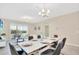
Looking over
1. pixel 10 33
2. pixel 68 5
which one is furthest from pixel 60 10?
pixel 10 33

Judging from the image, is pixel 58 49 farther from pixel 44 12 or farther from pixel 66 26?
pixel 44 12

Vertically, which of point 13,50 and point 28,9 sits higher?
point 28,9

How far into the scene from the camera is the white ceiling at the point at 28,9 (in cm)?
209

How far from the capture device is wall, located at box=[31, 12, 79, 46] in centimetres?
213

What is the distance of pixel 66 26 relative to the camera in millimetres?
2164

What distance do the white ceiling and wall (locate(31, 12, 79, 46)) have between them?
11 cm

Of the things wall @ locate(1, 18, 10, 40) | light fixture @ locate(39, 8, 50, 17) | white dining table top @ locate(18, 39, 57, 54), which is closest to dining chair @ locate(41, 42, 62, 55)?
white dining table top @ locate(18, 39, 57, 54)

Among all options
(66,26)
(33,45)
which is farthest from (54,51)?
(66,26)


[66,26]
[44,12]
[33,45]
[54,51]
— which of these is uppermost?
[44,12]

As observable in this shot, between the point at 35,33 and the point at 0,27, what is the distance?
0.71 meters

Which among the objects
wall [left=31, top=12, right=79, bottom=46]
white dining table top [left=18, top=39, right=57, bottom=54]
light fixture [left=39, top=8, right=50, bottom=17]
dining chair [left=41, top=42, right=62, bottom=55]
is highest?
light fixture [left=39, top=8, right=50, bottom=17]

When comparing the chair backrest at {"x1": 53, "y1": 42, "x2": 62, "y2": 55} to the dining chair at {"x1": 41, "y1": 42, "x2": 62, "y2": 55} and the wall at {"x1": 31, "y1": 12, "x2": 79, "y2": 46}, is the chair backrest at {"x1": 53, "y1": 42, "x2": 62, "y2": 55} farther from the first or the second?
the wall at {"x1": 31, "y1": 12, "x2": 79, "y2": 46}

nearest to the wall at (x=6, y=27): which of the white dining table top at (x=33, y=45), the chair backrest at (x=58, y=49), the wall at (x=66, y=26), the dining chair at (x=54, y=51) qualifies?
the white dining table top at (x=33, y=45)

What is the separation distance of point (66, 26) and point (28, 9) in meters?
0.84
